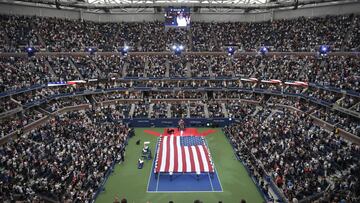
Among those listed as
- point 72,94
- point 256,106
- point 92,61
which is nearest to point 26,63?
point 72,94

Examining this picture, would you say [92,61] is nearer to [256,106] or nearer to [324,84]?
[256,106]

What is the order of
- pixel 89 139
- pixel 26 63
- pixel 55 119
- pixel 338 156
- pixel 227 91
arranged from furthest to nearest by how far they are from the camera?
pixel 227 91 → pixel 26 63 → pixel 55 119 → pixel 89 139 → pixel 338 156

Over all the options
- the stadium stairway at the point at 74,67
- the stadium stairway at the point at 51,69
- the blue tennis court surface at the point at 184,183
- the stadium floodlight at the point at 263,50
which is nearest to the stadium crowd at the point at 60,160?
the blue tennis court surface at the point at 184,183

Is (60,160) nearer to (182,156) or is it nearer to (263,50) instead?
(182,156)

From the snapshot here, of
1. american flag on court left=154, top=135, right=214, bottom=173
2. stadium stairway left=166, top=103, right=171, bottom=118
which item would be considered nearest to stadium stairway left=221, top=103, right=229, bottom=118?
stadium stairway left=166, top=103, right=171, bottom=118

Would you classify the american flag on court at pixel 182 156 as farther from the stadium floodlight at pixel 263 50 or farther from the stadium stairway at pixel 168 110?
the stadium floodlight at pixel 263 50
